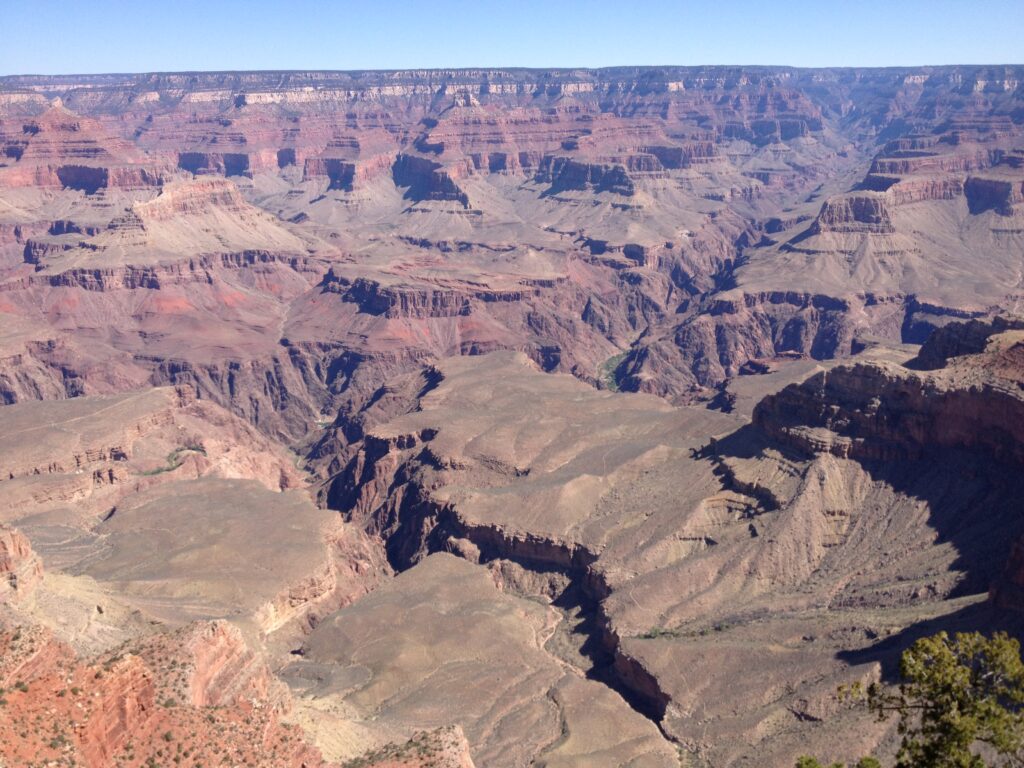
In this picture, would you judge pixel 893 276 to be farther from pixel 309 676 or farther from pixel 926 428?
pixel 309 676

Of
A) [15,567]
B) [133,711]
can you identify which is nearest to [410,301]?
[15,567]

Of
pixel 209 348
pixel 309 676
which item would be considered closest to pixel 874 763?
pixel 309 676

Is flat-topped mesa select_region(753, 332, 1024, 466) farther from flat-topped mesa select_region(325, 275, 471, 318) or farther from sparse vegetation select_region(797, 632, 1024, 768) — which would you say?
flat-topped mesa select_region(325, 275, 471, 318)

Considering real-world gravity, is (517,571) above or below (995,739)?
below

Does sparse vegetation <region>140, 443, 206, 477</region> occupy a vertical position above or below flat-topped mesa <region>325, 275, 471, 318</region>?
below

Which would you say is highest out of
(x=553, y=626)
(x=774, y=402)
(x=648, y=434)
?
(x=774, y=402)

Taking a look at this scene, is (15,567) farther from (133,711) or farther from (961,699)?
(961,699)

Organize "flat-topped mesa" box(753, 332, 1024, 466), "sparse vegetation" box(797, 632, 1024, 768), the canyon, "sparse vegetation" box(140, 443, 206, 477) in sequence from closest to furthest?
"sparse vegetation" box(797, 632, 1024, 768)
the canyon
"flat-topped mesa" box(753, 332, 1024, 466)
"sparse vegetation" box(140, 443, 206, 477)

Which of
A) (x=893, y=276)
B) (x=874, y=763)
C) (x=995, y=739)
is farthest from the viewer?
(x=893, y=276)

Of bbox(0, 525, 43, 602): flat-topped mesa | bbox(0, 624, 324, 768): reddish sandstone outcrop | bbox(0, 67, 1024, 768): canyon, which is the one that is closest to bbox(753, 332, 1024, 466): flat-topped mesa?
bbox(0, 67, 1024, 768): canyon
